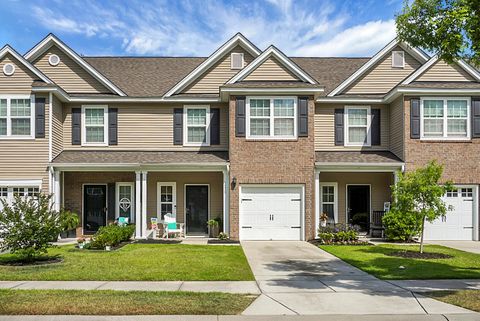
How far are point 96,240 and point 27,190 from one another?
5.61m

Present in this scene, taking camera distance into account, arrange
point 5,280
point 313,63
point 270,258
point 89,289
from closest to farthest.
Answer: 1. point 89,289
2. point 5,280
3. point 270,258
4. point 313,63

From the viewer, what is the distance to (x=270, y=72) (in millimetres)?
18875

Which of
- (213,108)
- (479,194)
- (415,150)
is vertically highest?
(213,108)

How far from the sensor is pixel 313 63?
23.8 metres

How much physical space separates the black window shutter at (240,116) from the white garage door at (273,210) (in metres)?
2.40

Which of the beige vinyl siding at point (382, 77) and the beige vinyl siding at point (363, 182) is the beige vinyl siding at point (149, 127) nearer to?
the beige vinyl siding at point (363, 182)

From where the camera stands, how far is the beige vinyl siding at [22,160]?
60.6ft

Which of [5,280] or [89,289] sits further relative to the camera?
[5,280]

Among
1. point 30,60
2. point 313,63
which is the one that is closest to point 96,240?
point 30,60

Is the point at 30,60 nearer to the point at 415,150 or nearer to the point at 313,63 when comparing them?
the point at 313,63

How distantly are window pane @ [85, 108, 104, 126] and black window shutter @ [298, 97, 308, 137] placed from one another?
8.89 metres

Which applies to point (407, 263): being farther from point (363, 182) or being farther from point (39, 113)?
point (39, 113)

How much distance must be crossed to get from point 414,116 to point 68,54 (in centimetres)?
1548

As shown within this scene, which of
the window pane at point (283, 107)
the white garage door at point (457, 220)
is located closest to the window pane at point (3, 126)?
the window pane at point (283, 107)
